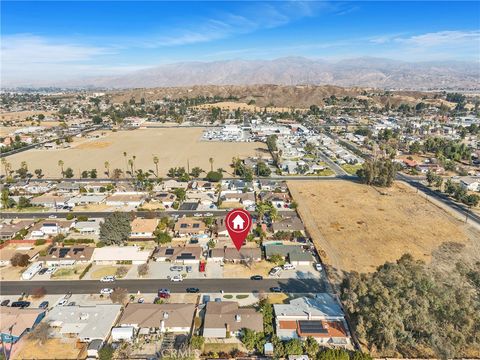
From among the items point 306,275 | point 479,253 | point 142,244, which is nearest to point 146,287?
point 142,244

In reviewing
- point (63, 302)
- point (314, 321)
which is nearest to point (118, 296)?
point (63, 302)

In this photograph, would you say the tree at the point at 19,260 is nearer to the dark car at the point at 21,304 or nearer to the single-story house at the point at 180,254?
the dark car at the point at 21,304

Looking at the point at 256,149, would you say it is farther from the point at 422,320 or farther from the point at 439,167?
the point at 422,320

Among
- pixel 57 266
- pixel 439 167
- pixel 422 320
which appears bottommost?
pixel 439 167

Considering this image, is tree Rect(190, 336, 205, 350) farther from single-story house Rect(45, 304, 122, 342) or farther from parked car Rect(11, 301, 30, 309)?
parked car Rect(11, 301, 30, 309)

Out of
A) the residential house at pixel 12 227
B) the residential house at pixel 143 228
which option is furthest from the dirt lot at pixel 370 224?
the residential house at pixel 12 227

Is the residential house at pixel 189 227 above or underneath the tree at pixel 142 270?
underneath
